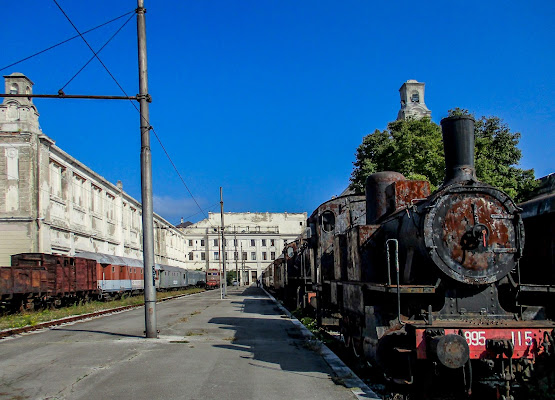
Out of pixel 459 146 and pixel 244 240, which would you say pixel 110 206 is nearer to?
pixel 459 146

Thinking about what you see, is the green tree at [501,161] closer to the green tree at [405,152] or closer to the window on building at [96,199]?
the green tree at [405,152]

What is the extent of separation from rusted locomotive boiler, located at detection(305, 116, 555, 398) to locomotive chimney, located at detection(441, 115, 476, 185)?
0.01 m

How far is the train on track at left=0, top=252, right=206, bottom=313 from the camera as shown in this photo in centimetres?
2109

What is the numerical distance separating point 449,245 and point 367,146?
23198mm

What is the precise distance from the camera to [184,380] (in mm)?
7477

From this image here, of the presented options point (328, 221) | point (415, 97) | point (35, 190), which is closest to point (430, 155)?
point (328, 221)

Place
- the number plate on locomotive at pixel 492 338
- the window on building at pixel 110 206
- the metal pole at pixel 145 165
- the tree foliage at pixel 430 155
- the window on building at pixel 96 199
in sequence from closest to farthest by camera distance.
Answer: the number plate on locomotive at pixel 492 338
the metal pole at pixel 145 165
the tree foliage at pixel 430 155
the window on building at pixel 96 199
the window on building at pixel 110 206

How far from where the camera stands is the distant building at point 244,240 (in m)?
94.8

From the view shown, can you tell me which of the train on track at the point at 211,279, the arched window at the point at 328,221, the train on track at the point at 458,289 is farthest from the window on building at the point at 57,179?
the train on track at the point at 211,279

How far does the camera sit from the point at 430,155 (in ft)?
82.1

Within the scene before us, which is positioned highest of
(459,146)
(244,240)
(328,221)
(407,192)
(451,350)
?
(244,240)

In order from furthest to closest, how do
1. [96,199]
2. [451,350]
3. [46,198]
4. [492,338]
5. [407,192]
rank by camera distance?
[96,199]
[46,198]
[407,192]
[492,338]
[451,350]

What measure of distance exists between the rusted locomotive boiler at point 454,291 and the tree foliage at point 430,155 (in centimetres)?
1603

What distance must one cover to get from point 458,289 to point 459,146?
2074 mm
